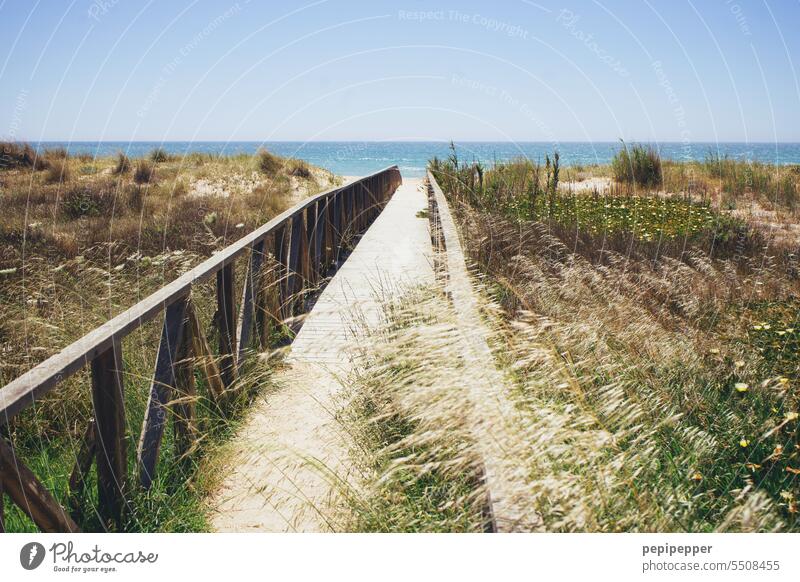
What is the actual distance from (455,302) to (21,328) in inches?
150

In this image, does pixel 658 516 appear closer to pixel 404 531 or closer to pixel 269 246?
pixel 404 531

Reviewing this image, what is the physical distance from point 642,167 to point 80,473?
15.6 metres

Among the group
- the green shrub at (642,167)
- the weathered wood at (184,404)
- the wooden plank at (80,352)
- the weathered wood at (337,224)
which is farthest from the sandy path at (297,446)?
the green shrub at (642,167)

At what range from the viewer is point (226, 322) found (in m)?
4.09

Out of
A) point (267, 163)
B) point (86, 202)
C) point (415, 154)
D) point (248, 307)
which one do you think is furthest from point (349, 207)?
point (415, 154)

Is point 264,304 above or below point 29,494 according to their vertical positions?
above

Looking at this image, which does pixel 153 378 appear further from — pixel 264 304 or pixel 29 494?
pixel 264 304

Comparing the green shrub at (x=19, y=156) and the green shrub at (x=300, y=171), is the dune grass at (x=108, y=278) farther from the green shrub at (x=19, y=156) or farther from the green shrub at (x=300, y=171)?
the green shrub at (x=300, y=171)

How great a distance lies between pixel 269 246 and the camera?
517 cm

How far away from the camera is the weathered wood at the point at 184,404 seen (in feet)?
10.3

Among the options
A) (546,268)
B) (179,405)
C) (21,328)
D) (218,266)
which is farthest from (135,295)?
(546,268)

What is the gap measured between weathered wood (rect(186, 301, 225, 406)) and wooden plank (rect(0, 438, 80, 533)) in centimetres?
113

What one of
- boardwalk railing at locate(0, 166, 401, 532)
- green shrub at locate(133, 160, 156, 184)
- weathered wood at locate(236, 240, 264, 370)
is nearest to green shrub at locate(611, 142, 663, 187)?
boardwalk railing at locate(0, 166, 401, 532)
